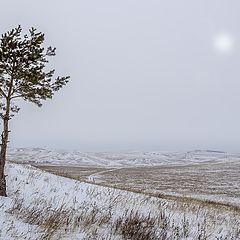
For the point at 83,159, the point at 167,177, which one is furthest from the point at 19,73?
the point at 83,159

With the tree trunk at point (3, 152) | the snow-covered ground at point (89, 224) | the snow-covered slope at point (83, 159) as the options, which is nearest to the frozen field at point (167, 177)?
the snow-covered slope at point (83, 159)

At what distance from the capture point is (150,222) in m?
8.89

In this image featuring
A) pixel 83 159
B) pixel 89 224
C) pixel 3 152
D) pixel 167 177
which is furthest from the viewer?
pixel 83 159

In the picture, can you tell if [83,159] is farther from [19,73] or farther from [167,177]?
[19,73]

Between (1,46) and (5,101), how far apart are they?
208 centimetres

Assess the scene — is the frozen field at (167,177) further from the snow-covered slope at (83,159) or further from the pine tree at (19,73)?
the pine tree at (19,73)

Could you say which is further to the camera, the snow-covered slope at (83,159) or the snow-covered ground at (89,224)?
the snow-covered slope at (83,159)

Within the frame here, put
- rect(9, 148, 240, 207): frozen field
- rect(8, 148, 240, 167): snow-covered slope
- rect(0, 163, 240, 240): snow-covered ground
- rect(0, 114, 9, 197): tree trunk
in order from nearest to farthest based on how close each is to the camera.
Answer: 1. rect(0, 163, 240, 240): snow-covered ground
2. rect(0, 114, 9, 197): tree trunk
3. rect(9, 148, 240, 207): frozen field
4. rect(8, 148, 240, 167): snow-covered slope

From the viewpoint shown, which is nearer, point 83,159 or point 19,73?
point 19,73

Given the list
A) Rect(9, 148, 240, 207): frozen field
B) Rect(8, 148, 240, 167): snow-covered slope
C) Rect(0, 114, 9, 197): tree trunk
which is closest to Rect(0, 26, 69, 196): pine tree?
Rect(0, 114, 9, 197): tree trunk

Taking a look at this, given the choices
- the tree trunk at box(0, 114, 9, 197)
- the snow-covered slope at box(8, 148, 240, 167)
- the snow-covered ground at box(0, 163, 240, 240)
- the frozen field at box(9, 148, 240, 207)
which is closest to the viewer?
the snow-covered ground at box(0, 163, 240, 240)

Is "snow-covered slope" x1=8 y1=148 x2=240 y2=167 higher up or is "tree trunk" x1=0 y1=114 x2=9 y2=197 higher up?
"tree trunk" x1=0 y1=114 x2=9 y2=197

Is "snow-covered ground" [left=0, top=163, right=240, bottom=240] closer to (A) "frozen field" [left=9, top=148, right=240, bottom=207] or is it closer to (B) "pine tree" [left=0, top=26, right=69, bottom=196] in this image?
(B) "pine tree" [left=0, top=26, right=69, bottom=196]

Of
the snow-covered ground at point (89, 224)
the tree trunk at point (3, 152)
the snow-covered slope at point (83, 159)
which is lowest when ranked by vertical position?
the snow-covered slope at point (83, 159)
